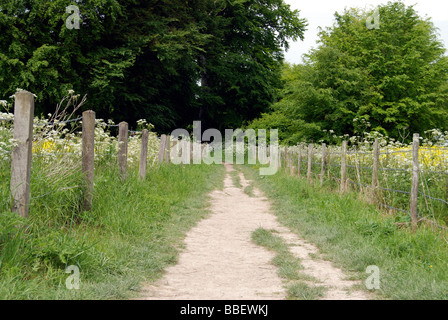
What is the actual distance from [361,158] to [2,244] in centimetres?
A: 840

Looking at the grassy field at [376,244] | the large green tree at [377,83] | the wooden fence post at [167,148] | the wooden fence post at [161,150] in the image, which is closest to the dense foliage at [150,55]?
the wooden fence post at [167,148]

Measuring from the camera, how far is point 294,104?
25312 millimetres

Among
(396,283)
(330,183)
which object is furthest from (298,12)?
(396,283)

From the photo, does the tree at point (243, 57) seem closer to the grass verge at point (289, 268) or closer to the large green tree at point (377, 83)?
the large green tree at point (377, 83)

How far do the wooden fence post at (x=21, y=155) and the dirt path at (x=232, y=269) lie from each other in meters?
1.72

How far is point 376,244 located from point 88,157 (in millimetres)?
4502

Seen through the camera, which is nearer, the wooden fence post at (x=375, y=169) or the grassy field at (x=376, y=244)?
the grassy field at (x=376, y=244)

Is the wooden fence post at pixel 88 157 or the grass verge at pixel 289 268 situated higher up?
the wooden fence post at pixel 88 157

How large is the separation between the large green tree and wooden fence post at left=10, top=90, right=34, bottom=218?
67.3ft

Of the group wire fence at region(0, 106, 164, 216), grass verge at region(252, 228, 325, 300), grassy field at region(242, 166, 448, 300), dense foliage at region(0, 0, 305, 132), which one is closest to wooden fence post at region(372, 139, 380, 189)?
grassy field at region(242, 166, 448, 300)

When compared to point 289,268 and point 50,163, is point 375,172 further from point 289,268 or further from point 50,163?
point 50,163

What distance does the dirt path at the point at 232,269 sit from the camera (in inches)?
157

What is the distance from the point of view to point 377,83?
2831 cm

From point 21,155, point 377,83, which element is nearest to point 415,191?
point 21,155
